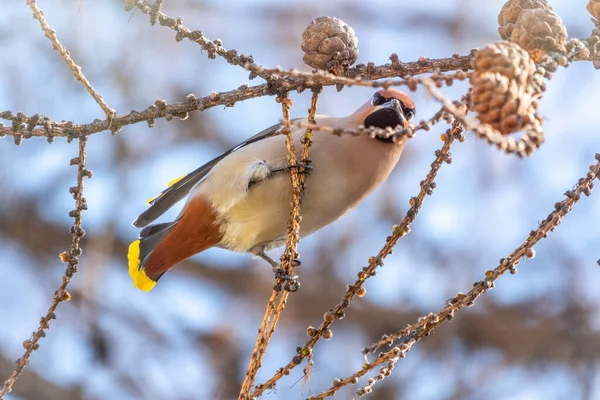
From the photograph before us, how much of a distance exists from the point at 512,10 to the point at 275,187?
125 centimetres

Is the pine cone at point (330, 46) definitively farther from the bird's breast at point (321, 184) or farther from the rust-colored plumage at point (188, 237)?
the rust-colored plumage at point (188, 237)

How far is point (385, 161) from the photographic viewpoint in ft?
10.7

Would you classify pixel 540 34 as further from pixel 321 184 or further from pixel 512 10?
pixel 321 184

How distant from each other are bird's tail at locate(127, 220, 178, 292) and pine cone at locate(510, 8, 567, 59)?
198cm

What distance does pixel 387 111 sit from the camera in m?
3.25

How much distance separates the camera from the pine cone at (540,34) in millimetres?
2012

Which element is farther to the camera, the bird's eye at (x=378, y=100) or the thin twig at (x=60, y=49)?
the bird's eye at (x=378, y=100)

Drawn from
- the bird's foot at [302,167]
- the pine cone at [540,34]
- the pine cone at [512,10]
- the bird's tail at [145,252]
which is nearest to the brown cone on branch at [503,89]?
the pine cone at [540,34]

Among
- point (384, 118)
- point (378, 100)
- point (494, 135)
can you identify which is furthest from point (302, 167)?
point (494, 135)

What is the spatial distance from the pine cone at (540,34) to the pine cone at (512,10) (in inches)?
5.8

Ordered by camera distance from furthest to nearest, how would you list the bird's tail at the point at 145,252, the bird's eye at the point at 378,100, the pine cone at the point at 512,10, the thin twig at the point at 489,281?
the bird's tail at the point at 145,252
the bird's eye at the point at 378,100
the pine cone at the point at 512,10
the thin twig at the point at 489,281

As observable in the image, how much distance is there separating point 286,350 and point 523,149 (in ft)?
16.1

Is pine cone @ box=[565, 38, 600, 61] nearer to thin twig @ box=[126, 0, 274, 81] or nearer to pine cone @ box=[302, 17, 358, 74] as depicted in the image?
pine cone @ box=[302, 17, 358, 74]

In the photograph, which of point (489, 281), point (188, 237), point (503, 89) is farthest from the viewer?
Answer: point (188, 237)
